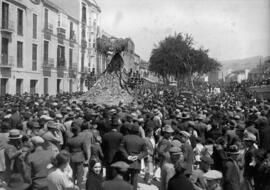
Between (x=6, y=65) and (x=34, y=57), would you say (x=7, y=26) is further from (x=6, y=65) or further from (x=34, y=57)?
(x=34, y=57)

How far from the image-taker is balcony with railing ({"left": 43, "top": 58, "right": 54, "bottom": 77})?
34719 mm

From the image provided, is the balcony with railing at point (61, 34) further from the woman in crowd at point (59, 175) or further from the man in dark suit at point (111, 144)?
the woman in crowd at point (59, 175)

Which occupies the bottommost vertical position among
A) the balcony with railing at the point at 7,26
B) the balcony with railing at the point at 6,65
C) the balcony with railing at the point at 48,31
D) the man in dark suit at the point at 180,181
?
the man in dark suit at the point at 180,181

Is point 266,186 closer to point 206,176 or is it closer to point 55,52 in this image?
point 206,176

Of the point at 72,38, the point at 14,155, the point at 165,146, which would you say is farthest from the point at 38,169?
the point at 72,38

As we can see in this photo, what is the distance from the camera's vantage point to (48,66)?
3525 cm

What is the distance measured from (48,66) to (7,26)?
7505 mm

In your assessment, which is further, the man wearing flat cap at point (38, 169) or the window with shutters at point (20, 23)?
the window with shutters at point (20, 23)

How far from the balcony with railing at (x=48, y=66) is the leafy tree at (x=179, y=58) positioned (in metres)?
17.3

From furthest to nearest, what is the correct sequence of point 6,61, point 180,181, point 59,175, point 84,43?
point 84,43, point 6,61, point 59,175, point 180,181

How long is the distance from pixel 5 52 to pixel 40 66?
5798 millimetres

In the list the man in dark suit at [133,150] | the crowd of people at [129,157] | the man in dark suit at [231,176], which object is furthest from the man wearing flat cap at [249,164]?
the man in dark suit at [133,150]

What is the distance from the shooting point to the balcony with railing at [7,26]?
27.8 meters

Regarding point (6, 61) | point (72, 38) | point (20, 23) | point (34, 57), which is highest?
point (72, 38)
